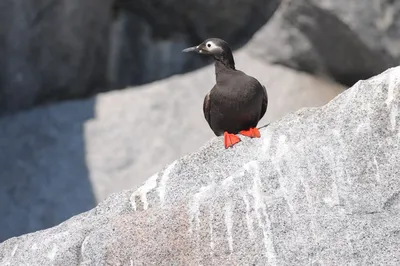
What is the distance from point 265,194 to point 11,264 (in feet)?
4.72

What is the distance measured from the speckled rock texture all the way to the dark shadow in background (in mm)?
4286

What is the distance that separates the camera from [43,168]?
9.04m

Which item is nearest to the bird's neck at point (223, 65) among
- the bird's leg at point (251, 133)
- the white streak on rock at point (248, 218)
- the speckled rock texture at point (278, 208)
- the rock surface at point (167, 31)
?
the bird's leg at point (251, 133)

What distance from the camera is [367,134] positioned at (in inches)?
167

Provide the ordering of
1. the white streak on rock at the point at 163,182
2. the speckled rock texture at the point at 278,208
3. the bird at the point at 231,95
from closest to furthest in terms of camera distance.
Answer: the speckled rock texture at the point at 278,208 → the white streak on rock at the point at 163,182 → the bird at the point at 231,95

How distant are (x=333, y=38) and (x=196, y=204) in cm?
520

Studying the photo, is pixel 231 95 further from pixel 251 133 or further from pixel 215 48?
pixel 251 133

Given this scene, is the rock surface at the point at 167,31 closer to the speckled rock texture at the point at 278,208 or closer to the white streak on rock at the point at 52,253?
the speckled rock texture at the point at 278,208

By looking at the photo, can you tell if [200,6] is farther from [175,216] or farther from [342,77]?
[175,216]

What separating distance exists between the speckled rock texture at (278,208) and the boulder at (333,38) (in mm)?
4293

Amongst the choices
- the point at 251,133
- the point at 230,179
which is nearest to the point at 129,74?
the point at 251,133

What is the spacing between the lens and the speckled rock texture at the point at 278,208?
4.04 m

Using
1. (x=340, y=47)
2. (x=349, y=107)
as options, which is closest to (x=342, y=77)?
(x=340, y=47)

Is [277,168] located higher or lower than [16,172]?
lower
